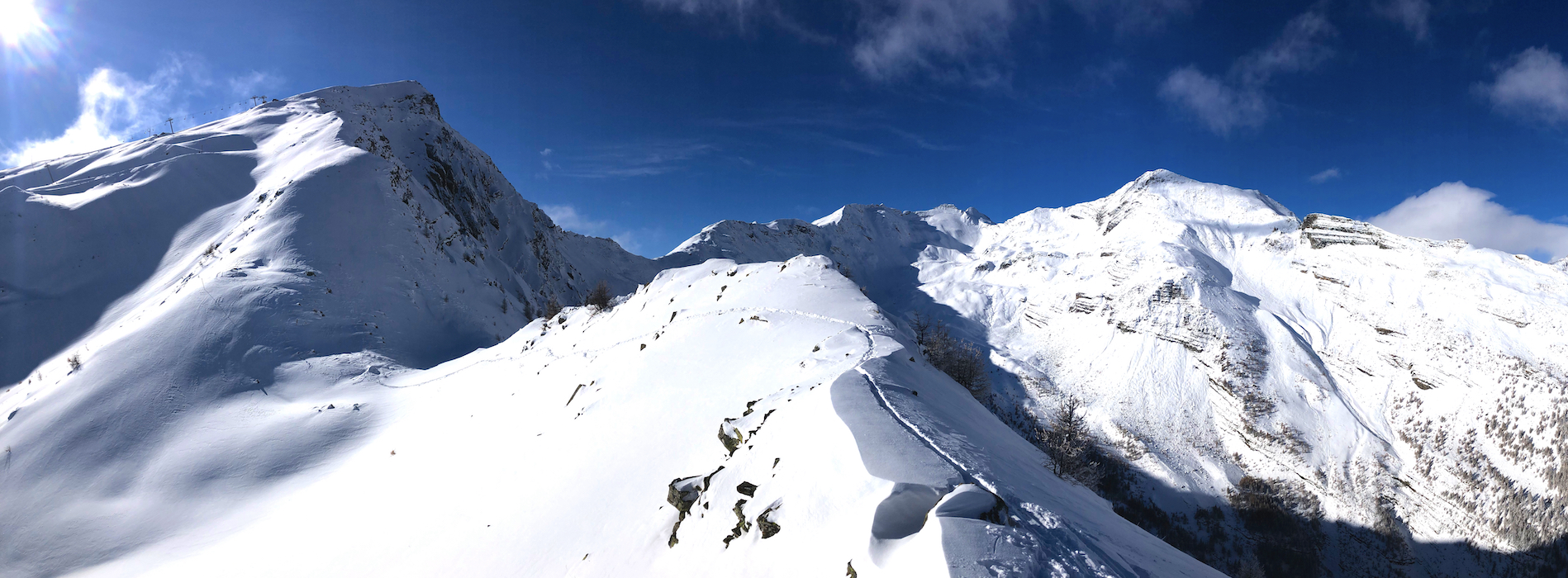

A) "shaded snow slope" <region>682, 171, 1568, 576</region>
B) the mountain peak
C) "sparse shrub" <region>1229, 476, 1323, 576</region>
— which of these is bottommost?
"sparse shrub" <region>1229, 476, 1323, 576</region>

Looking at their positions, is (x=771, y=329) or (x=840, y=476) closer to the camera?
(x=840, y=476)

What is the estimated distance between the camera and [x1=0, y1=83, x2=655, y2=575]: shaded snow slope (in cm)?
1512

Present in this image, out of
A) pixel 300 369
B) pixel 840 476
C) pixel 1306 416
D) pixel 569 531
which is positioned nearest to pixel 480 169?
pixel 300 369

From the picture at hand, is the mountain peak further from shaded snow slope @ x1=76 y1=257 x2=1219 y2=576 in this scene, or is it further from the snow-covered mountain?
shaded snow slope @ x1=76 y1=257 x2=1219 y2=576

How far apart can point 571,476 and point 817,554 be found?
26.9 ft

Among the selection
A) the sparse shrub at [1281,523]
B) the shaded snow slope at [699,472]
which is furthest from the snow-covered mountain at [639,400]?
the sparse shrub at [1281,523]

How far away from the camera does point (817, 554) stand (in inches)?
223

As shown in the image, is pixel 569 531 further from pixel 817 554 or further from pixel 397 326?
pixel 397 326

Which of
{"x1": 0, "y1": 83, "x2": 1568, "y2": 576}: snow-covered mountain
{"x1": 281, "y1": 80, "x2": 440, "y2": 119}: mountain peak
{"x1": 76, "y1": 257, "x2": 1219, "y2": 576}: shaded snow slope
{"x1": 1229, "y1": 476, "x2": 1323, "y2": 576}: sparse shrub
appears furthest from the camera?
{"x1": 281, "y1": 80, "x2": 440, "y2": 119}: mountain peak

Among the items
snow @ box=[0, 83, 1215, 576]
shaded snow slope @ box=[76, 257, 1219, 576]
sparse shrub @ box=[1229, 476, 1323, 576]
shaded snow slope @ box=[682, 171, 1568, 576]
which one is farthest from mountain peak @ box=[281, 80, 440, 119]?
sparse shrub @ box=[1229, 476, 1323, 576]

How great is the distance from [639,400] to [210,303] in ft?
68.8

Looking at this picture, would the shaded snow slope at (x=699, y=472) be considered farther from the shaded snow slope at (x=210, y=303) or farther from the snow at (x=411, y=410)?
the shaded snow slope at (x=210, y=303)

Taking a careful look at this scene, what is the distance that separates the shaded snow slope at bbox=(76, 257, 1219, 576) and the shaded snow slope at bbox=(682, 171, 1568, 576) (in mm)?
33890

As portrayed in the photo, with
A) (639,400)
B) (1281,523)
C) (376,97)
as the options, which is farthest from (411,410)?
(1281,523)
